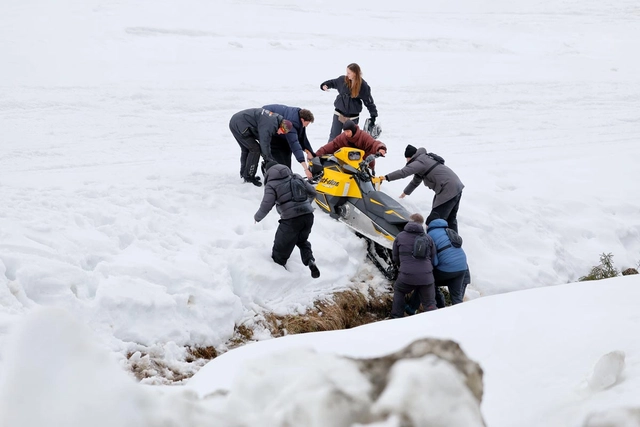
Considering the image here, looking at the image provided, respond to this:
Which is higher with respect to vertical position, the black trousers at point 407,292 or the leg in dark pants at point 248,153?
the leg in dark pants at point 248,153

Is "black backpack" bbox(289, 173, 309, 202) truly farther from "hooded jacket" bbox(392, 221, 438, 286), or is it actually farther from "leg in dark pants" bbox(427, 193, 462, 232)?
"leg in dark pants" bbox(427, 193, 462, 232)

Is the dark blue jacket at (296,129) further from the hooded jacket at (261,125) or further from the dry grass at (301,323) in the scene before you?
the dry grass at (301,323)

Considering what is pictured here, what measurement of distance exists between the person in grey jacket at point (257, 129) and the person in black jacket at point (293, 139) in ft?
0.42

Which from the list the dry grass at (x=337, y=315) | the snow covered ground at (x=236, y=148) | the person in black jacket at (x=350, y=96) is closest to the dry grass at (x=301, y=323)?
the dry grass at (x=337, y=315)

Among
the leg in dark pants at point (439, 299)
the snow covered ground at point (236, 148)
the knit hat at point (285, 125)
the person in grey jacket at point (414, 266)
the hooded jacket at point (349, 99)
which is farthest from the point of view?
the hooded jacket at point (349, 99)

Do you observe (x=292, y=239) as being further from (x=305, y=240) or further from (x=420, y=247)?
(x=420, y=247)

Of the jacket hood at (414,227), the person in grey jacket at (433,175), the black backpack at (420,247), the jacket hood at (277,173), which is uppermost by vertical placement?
the jacket hood at (277,173)

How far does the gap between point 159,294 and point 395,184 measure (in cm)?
470

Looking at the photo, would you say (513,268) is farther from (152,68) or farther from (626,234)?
(152,68)

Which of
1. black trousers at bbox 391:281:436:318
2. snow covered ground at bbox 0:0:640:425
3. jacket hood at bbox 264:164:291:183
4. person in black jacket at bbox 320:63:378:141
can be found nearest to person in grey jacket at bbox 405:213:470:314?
black trousers at bbox 391:281:436:318

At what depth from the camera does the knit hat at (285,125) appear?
332 inches

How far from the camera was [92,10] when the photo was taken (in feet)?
55.0

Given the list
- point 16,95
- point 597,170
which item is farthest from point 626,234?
point 16,95

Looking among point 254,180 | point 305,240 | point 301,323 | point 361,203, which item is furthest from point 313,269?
point 254,180
